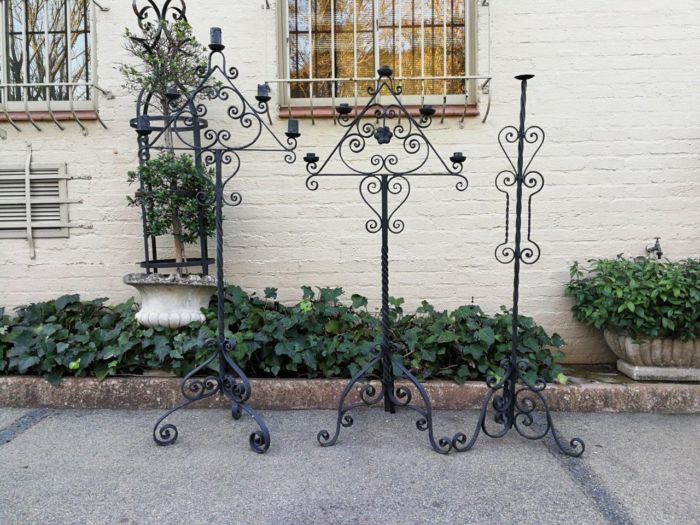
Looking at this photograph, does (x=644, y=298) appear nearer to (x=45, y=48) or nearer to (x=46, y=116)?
(x=46, y=116)

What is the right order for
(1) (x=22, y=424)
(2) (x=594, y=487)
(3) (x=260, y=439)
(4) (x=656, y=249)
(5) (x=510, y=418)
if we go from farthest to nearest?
(4) (x=656, y=249), (1) (x=22, y=424), (5) (x=510, y=418), (3) (x=260, y=439), (2) (x=594, y=487)

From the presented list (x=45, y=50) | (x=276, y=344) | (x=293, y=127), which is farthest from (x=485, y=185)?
(x=45, y=50)

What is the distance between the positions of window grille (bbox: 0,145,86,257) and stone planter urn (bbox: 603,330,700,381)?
3839 mm

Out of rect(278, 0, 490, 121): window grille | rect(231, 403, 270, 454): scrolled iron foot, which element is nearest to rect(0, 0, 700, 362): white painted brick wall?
rect(278, 0, 490, 121): window grille

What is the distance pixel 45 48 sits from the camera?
3.62 meters

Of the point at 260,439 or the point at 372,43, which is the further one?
the point at 372,43

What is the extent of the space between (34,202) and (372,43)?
2.68 m

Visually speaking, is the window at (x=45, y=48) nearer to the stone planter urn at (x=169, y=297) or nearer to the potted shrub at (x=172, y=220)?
the potted shrub at (x=172, y=220)

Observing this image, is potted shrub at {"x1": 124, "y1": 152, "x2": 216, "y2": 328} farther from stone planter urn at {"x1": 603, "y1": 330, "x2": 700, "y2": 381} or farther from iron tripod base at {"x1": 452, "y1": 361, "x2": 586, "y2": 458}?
stone planter urn at {"x1": 603, "y1": 330, "x2": 700, "y2": 381}

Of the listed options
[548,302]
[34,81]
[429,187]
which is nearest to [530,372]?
[548,302]

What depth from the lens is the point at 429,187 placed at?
11.5 ft

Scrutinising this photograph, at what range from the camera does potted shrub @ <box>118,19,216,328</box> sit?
2998mm

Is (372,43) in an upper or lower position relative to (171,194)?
upper

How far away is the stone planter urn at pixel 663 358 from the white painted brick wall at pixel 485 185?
0.46 metres
